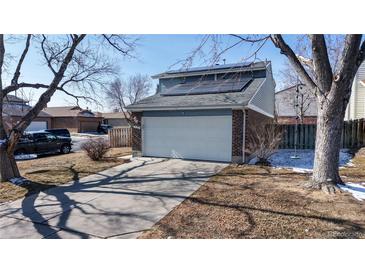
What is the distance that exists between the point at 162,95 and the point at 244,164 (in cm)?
607

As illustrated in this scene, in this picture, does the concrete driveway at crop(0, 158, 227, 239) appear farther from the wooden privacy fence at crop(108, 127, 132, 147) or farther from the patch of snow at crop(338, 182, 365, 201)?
the wooden privacy fence at crop(108, 127, 132, 147)

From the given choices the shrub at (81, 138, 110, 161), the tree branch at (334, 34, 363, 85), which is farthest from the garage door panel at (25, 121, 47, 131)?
the tree branch at (334, 34, 363, 85)

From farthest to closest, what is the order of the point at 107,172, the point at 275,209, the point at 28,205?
the point at 107,172 → the point at 28,205 → the point at 275,209

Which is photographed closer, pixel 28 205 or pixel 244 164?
pixel 28 205

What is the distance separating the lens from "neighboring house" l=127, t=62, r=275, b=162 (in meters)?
9.57

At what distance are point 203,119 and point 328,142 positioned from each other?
5260mm

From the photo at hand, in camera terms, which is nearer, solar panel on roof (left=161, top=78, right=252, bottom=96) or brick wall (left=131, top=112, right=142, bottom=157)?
solar panel on roof (left=161, top=78, right=252, bottom=96)

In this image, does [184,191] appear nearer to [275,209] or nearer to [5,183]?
[275,209]

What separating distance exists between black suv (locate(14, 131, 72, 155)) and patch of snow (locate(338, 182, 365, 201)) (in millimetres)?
14194

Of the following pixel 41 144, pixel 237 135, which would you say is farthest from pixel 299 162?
pixel 41 144

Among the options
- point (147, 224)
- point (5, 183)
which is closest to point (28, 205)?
point (5, 183)

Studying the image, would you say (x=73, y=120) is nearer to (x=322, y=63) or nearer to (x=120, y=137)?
(x=120, y=137)

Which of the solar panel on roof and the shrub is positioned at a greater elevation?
the solar panel on roof

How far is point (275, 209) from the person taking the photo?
14.9ft
